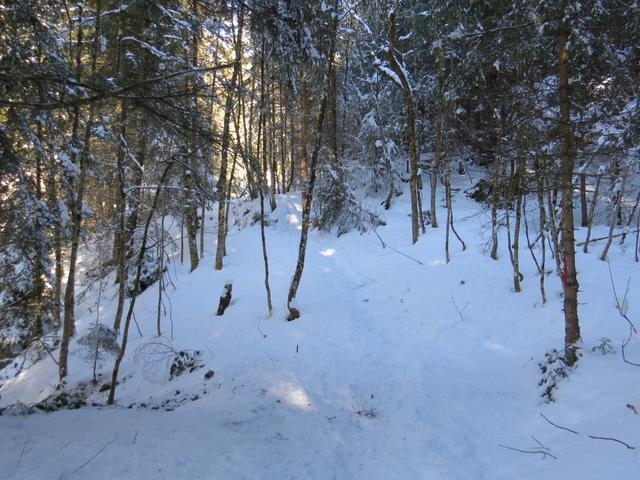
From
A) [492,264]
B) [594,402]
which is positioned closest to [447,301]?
[492,264]

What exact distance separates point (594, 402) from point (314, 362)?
4.19 meters

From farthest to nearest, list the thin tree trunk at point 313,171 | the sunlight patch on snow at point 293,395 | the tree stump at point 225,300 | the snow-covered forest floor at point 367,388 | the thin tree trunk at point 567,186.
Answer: the tree stump at point 225,300
the thin tree trunk at point 313,171
the sunlight patch on snow at point 293,395
the thin tree trunk at point 567,186
the snow-covered forest floor at point 367,388

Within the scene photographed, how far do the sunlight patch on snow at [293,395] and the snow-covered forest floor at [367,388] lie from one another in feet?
0.10

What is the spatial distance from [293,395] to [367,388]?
1.22 m

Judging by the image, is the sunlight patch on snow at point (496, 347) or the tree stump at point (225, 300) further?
the tree stump at point (225, 300)

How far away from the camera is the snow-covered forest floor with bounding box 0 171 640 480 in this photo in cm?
396

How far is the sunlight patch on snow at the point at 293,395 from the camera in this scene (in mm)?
5655

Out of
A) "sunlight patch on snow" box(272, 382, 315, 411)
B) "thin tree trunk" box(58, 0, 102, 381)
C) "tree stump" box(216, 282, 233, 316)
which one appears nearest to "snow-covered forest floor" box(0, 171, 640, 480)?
"sunlight patch on snow" box(272, 382, 315, 411)

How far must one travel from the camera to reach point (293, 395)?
19.5 ft

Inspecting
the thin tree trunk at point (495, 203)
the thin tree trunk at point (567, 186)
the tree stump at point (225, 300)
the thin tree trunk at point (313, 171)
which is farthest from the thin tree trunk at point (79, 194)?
the thin tree trunk at point (495, 203)

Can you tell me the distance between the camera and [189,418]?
5.04 meters

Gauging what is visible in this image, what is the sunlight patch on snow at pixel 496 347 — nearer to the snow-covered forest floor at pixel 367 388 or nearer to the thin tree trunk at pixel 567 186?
the snow-covered forest floor at pixel 367 388

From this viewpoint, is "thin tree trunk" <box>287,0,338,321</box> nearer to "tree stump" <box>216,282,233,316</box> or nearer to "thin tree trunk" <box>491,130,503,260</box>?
"tree stump" <box>216,282,233,316</box>

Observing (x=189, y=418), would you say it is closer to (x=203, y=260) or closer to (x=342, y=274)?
(x=342, y=274)
